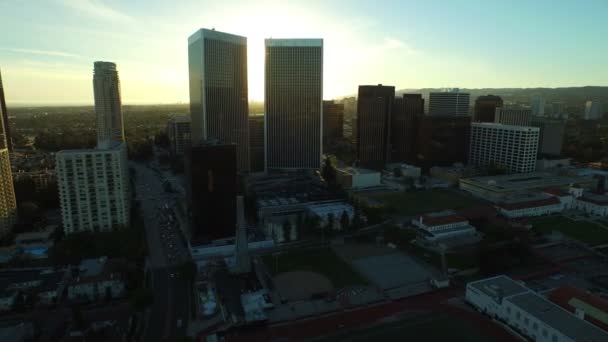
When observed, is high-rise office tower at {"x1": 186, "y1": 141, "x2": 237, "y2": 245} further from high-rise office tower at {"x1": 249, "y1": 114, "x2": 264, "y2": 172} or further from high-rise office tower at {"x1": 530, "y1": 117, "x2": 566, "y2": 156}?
high-rise office tower at {"x1": 530, "y1": 117, "x2": 566, "y2": 156}

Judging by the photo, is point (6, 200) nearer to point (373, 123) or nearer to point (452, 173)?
point (373, 123)

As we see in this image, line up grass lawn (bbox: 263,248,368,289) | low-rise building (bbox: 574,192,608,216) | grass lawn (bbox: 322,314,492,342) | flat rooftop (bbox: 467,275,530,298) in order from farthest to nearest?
low-rise building (bbox: 574,192,608,216)
grass lawn (bbox: 263,248,368,289)
flat rooftop (bbox: 467,275,530,298)
grass lawn (bbox: 322,314,492,342)

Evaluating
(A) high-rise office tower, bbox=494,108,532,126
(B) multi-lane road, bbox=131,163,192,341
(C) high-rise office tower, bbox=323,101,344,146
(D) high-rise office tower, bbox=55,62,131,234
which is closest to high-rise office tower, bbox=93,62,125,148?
(B) multi-lane road, bbox=131,163,192,341

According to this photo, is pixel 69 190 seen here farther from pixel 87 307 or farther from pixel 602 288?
pixel 602 288

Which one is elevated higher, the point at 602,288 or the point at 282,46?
the point at 282,46

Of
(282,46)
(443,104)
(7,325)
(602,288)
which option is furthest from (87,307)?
(443,104)
